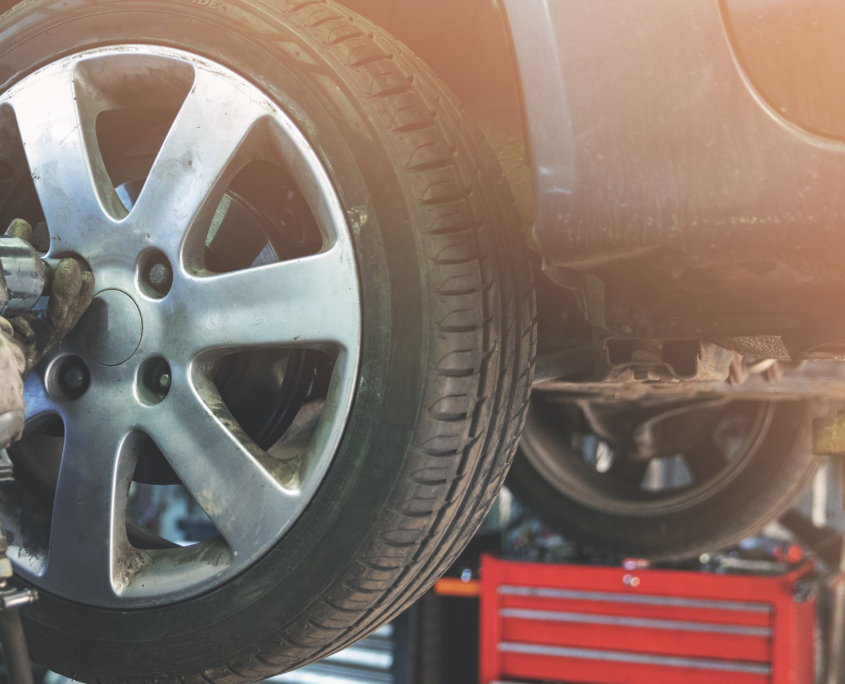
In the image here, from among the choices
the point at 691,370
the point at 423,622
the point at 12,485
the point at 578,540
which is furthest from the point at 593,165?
the point at 423,622

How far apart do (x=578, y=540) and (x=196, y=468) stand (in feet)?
5.17

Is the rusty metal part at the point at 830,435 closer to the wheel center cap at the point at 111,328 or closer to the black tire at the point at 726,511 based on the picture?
the black tire at the point at 726,511

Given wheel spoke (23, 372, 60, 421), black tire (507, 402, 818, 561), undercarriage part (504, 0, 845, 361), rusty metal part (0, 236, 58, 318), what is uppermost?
undercarriage part (504, 0, 845, 361)

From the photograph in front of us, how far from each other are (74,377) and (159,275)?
0.20 meters

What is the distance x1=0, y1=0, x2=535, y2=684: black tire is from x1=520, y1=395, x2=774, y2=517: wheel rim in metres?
1.31

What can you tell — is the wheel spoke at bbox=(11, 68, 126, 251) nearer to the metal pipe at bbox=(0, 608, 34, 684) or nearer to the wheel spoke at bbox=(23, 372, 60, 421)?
the wheel spoke at bbox=(23, 372, 60, 421)

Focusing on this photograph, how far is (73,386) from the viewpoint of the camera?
1.09m

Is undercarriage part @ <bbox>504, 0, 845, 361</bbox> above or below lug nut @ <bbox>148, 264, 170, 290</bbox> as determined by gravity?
above

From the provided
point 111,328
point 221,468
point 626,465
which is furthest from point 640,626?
point 111,328

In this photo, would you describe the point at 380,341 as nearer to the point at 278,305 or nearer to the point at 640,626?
the point at 278,305

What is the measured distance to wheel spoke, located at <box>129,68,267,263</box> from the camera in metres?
1.00

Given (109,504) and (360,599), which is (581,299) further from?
(109,504)

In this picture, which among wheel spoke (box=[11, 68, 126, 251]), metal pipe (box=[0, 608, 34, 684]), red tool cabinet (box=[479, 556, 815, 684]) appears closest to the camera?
metal pipe (box=[0, 608, 34, 684])

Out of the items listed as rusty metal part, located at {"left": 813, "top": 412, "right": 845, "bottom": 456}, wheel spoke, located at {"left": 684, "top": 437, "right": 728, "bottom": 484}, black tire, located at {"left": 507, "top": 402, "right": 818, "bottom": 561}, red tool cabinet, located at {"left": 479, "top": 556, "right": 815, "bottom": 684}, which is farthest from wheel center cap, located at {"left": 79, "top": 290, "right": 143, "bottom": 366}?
red tool cabinet, located at {"left": 479, "top": 556, "right": 815, "bottom": 684}
